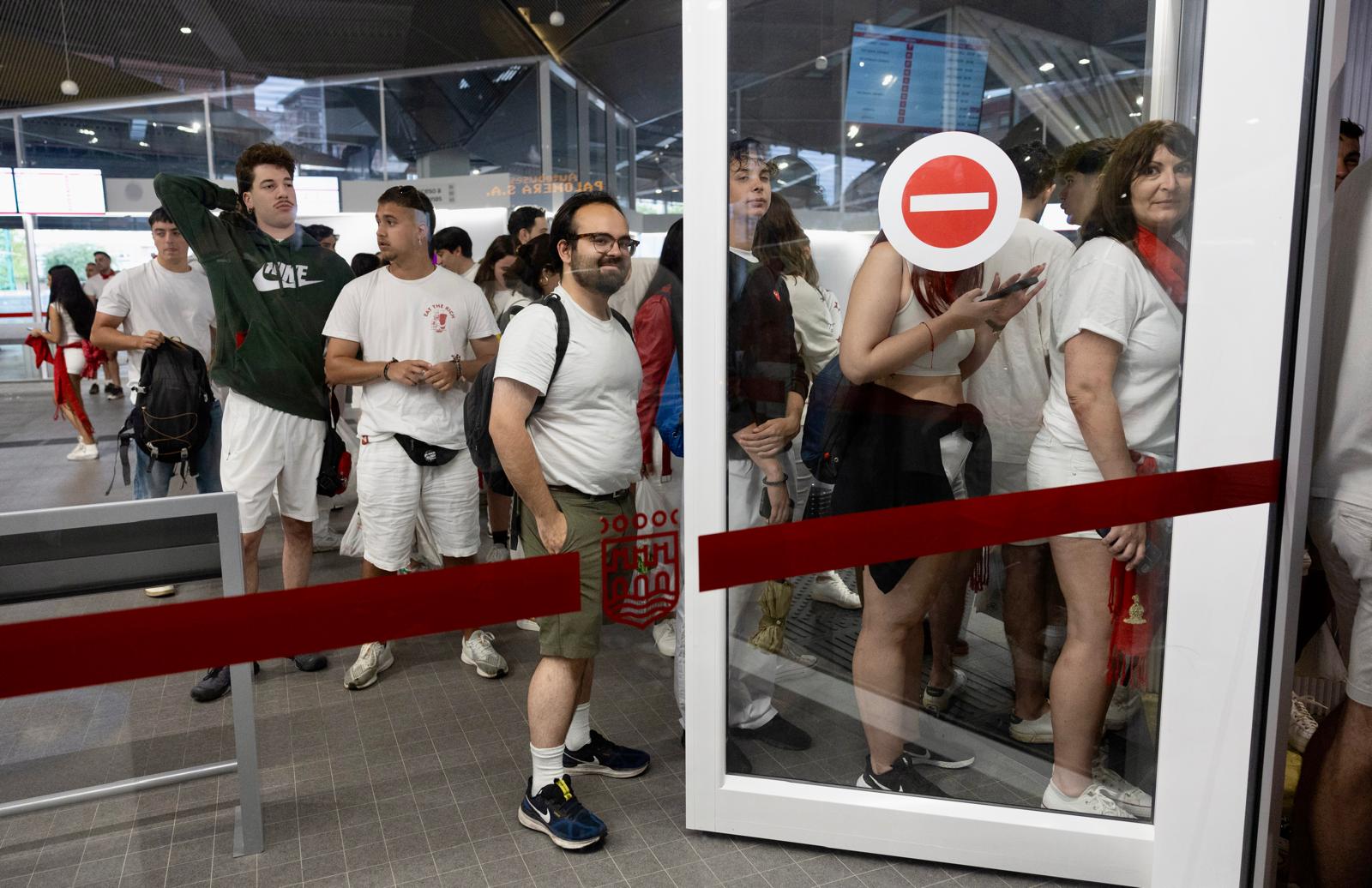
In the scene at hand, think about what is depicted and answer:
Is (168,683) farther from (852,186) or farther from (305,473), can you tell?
(852,186)

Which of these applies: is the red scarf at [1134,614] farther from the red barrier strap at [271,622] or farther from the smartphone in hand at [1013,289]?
the red barrier strap at [271,622]

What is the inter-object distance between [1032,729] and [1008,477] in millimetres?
640

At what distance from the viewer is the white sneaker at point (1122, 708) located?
88.4 inches

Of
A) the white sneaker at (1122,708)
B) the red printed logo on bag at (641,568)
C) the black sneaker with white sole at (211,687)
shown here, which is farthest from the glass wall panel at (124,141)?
the white sneaker at (1122,708)

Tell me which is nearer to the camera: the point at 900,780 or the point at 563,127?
the point at 900,780

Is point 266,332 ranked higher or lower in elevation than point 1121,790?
higher

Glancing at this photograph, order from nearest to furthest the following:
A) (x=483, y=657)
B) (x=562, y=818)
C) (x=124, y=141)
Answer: (x=124, y=141), (x=562, y=818), (x=483, y=657)

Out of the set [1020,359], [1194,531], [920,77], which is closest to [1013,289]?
[1020,359]

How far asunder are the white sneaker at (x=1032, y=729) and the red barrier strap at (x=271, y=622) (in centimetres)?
120

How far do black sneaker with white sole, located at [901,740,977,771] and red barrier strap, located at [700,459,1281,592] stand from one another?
0.65 meters

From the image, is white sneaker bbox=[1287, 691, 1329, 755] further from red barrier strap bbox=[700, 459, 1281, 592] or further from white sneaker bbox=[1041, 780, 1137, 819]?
red barrier strap bbox=[700, 459, 1281, 592]

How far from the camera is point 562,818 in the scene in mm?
2373

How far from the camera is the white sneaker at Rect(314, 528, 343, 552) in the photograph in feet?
7.29

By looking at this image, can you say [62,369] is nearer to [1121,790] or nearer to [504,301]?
[504,301]
